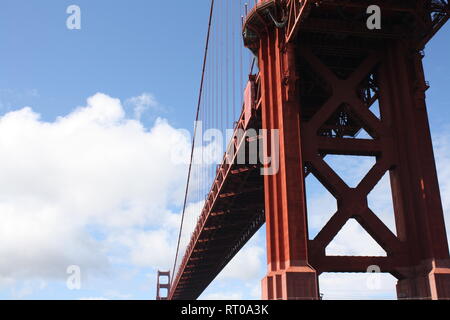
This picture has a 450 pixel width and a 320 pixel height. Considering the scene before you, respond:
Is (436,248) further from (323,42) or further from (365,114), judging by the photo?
(323,42)

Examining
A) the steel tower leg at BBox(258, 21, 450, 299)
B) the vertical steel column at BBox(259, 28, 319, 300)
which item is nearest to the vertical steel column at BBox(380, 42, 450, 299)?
the steel tower leg at BBox(258, 21, 450, 299)

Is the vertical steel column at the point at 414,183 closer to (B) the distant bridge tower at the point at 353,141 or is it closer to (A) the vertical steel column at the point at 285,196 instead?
(B) the distant bridge tower at the point at 353,141

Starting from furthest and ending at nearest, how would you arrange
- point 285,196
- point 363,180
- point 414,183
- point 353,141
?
point 353,141 → point 363,180 → point 414,183 → point 285,196

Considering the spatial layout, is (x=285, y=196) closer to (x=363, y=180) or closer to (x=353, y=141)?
(x=363, y=180)

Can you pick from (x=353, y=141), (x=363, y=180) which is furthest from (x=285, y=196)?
(x=353, y=141)

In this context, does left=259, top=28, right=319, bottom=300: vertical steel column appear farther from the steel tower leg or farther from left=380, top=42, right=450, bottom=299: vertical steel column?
left=380, top=42, right=450, bottom=299: vertical steel column

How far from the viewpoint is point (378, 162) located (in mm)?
18844

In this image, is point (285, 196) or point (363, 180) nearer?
point (285, 196)

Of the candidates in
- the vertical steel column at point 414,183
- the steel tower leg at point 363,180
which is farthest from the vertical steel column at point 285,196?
the vertical steel column at point 414,183

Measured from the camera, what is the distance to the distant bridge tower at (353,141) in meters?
16.9

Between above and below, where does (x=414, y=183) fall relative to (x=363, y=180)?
below

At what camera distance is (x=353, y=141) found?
1933 cm

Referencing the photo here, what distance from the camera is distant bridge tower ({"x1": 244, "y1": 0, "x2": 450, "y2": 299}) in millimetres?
16922
